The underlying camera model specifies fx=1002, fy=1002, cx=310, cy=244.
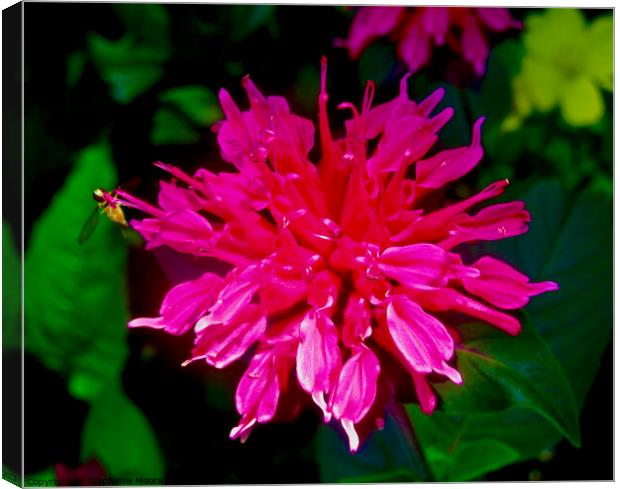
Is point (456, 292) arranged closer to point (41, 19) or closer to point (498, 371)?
point (498, 371)

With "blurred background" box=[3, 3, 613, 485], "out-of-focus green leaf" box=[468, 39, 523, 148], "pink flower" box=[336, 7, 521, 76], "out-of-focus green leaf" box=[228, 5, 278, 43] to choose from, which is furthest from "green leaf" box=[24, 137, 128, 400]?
"out-of-focus green leaf" box=[468, 39, 523, 148]

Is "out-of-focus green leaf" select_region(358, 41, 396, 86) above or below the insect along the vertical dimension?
above

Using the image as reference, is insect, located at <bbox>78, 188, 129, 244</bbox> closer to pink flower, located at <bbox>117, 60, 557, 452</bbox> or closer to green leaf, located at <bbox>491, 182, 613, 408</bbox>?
pink flower, located at <bbox>117, 60, 557, 452</bbox>

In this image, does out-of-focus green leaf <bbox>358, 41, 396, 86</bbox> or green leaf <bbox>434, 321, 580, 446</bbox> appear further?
out-of-focus green leaf <bbox>358, 41, 396, 86</bbox>

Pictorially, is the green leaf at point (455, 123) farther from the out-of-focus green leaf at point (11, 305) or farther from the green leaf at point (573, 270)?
the out-of-focus green leaf at point (11, 305)

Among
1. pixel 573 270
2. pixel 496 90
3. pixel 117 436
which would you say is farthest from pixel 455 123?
pixel 117 436

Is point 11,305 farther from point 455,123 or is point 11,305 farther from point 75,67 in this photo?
point 455,123

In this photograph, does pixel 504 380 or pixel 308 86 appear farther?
pixel 308 86

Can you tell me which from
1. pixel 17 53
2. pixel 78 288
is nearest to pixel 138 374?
pixel 78 288
